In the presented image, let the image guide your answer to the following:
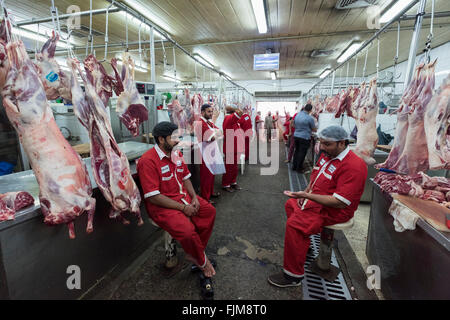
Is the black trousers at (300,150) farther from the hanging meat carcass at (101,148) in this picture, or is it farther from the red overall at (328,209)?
the hanging meat carcass at (101,148)

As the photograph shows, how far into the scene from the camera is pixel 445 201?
1.71 metres

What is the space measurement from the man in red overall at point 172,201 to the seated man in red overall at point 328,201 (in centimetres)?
75

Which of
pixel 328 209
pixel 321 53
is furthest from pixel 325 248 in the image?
pixel 321 53

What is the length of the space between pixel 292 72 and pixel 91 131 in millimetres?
11474

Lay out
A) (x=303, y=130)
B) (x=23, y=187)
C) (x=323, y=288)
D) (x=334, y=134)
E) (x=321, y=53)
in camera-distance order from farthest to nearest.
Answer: (x=321, y=53)
(x=303, y=130)
(x=323, y=288)
(x=334, y=134)
(x=23, y=187)

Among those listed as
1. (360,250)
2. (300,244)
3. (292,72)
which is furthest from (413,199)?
(292,72)

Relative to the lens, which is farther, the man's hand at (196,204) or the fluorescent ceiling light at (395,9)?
the fluorescent ceiling light at (395,9)

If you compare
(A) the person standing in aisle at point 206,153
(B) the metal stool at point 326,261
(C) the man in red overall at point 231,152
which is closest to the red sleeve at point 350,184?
(B) the metal stool at point 326,261

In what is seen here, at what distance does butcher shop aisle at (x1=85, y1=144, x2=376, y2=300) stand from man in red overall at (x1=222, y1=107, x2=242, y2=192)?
3.05 ft

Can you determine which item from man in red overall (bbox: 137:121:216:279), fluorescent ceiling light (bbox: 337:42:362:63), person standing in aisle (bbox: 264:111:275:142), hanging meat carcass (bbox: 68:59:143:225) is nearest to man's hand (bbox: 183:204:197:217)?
man in red overall (bbox: 137:121:216:279)

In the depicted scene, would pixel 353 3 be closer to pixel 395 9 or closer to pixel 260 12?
pixel 395 9

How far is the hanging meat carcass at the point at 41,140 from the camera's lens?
4.11 ft

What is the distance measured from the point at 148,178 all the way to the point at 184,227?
538mm

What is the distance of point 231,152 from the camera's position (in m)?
4.65
